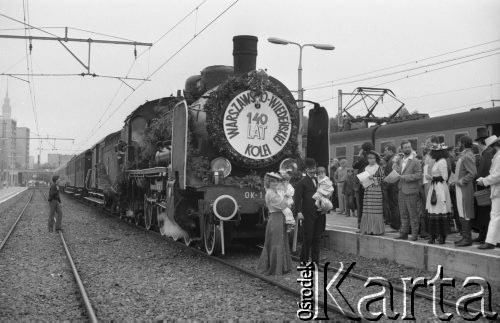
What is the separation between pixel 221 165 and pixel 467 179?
161 inches

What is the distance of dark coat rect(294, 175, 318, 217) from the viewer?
8688 millimetres

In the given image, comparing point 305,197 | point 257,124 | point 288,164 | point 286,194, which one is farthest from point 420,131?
point 286,194

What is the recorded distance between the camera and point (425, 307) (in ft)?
20.5

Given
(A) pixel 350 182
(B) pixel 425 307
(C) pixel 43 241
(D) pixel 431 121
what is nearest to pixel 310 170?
(B) pixel 425 307

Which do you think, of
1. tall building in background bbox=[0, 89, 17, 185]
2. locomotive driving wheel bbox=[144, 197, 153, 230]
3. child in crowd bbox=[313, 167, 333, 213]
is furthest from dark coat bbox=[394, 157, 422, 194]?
Answer: tall building in background bbox=[0, 89, 17, 185]

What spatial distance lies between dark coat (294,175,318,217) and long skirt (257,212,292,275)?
41 centimetres

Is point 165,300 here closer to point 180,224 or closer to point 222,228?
point 222,228

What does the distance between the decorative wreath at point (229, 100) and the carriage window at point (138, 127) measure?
551 cm

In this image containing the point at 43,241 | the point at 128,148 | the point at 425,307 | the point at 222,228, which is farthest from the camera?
the point at 128,148

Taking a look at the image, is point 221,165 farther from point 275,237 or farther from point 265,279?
point 265,279

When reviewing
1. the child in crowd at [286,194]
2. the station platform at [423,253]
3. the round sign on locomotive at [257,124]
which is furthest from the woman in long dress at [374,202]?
the child in crowd at [286,194]

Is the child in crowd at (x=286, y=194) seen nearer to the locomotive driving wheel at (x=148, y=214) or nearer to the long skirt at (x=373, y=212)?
the long skirt at (x=373, y=212)

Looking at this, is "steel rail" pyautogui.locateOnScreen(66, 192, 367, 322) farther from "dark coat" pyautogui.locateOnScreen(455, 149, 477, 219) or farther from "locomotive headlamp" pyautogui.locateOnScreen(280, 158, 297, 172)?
"dark coat" pyautogui.locateOnScreen(455, 149, 477, 219)

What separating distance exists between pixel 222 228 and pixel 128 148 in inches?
266
